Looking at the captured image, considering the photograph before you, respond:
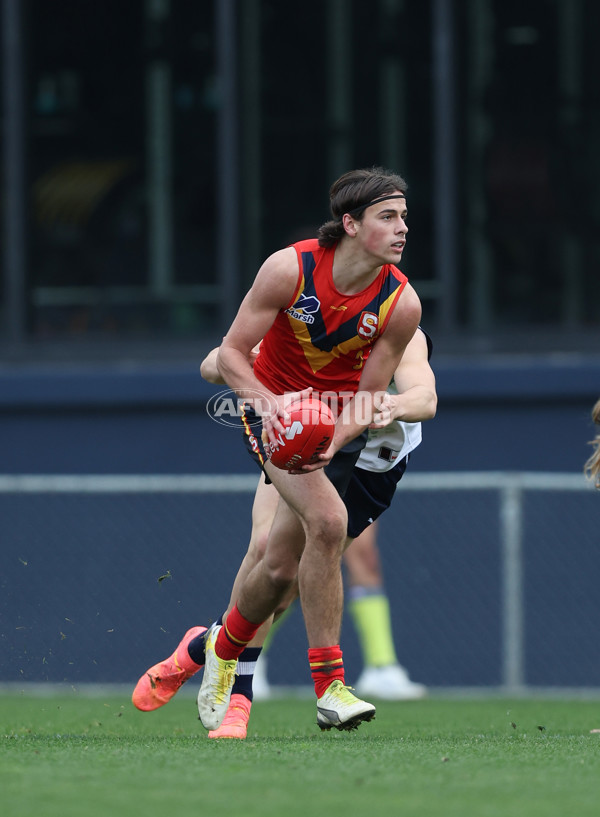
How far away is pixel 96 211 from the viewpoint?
10.5 metres

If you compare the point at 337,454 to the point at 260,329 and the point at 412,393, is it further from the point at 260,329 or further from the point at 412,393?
the point at 260,329

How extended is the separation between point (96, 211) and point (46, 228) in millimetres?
419

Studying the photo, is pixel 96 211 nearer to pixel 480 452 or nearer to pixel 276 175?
pixel 276 175

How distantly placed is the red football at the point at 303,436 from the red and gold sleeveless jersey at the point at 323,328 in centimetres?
32

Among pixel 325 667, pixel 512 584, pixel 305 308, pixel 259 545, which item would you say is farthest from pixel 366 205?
pixel 512 584

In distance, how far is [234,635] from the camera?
557 cm

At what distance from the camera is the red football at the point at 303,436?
5.08 meters

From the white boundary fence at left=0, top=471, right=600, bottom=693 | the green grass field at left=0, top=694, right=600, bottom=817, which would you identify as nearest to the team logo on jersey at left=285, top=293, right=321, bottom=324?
the green grass field at left=0, top=694, right=600, bottom=817

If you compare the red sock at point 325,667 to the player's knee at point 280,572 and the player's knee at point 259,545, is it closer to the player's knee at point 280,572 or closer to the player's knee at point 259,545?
the player's knee at point 280,572

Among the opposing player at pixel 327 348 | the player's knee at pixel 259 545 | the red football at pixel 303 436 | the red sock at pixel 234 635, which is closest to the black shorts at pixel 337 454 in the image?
the opposing player at pixel 327 348

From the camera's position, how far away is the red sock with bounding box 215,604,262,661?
5.56 meters

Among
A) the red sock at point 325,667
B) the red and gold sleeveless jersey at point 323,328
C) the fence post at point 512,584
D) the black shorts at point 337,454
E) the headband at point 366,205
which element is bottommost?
the fence post at point 512,584

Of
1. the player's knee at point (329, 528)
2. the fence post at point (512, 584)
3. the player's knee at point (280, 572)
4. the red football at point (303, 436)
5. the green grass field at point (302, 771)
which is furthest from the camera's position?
the fence post at point (512, 584)

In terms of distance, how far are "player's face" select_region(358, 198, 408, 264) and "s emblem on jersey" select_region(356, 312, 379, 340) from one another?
0.20m
